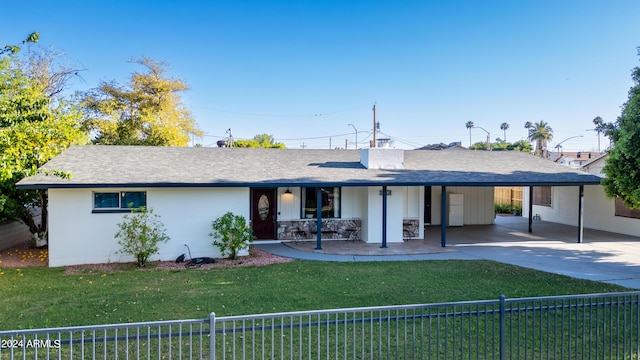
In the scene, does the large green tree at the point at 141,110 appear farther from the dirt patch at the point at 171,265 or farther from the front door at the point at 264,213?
the dirt patch at the point at 171,265

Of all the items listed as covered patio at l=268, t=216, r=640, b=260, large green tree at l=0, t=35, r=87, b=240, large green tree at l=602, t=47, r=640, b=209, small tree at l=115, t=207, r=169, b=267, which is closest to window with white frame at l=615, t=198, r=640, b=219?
covered patio at l=268, t=216, r=640, b=260

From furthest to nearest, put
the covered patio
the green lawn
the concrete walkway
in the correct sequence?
the covered patio < the concrete walkway < the green lawn

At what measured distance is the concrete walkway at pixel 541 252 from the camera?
962 cm

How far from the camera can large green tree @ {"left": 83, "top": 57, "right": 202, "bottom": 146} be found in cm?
2612

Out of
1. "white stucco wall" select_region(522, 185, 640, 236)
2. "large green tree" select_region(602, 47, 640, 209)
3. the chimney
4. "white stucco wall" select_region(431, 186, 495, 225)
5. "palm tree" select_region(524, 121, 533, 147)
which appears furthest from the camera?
"palm tree" select_region(524, 121, 533, 147)

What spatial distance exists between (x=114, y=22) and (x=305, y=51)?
10082mm

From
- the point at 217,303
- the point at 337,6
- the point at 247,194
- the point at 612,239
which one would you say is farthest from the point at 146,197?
the point at 612,239

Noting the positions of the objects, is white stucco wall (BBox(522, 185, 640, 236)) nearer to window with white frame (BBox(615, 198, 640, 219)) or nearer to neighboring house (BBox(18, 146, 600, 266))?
window with white frame (BBox(615, 198, 640, 219))

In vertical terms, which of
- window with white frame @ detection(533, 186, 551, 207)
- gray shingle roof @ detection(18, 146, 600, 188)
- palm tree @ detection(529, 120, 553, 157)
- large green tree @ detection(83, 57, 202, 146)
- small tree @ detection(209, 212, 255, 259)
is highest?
palm tree @ detection(529, 120, 553, 157)

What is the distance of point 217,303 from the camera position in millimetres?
6762

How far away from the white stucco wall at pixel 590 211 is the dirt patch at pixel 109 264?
1409 cm

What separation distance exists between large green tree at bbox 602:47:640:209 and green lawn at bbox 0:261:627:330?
2.22 metres

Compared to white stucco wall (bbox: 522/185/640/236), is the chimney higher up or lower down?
higher up

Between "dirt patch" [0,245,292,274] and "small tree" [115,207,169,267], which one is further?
"small tree" [115,207,169,267]
